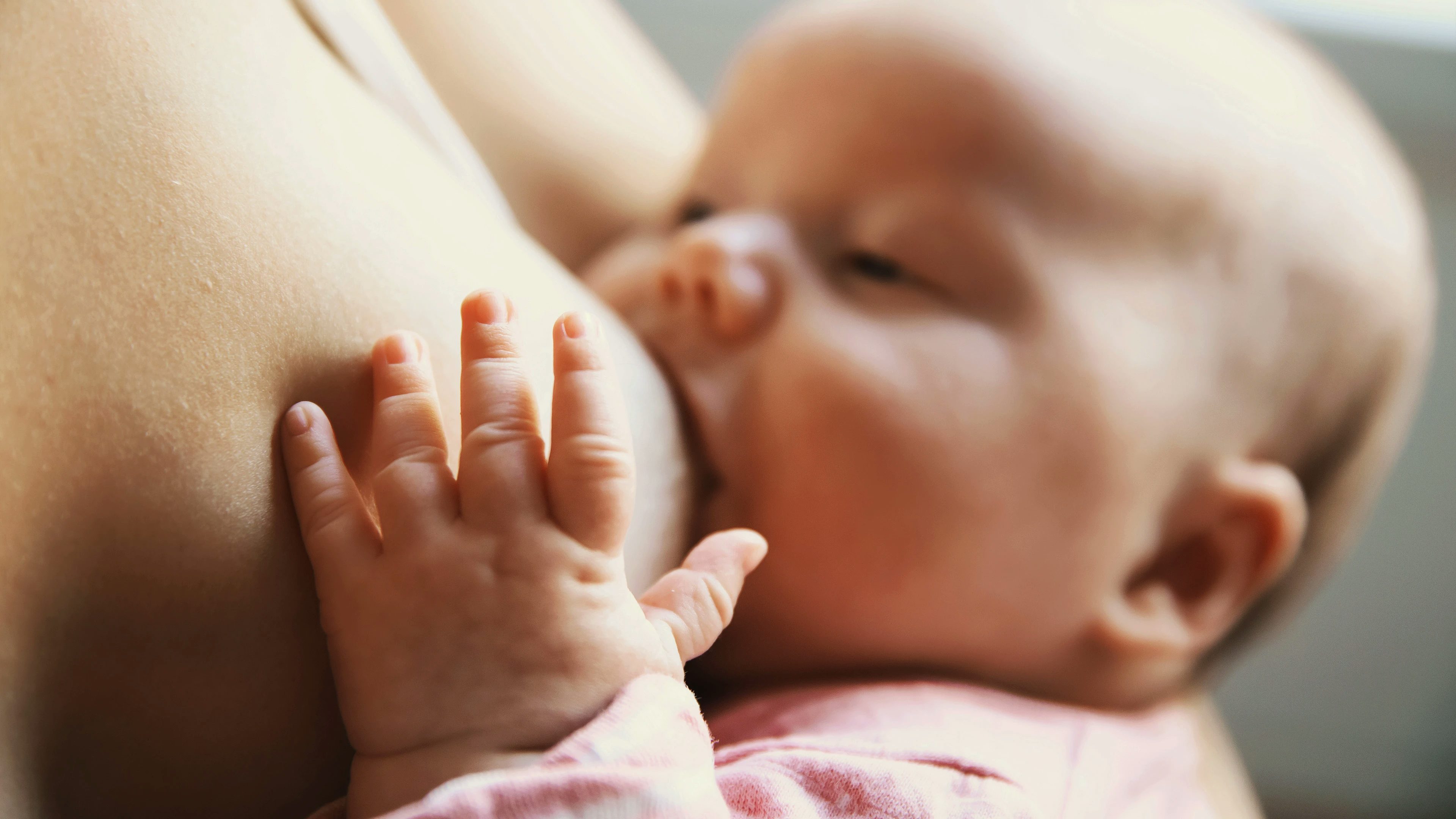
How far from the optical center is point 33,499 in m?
0.37

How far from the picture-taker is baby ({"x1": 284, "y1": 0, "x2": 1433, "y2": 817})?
681mm

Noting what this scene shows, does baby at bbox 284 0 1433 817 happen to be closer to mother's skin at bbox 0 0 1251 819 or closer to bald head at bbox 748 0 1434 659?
bald head at bbox 748 0 1434 659

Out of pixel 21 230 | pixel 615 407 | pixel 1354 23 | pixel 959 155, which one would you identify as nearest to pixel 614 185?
pixel 959 155

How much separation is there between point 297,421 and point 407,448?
4 cm

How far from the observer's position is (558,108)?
2.77 feet

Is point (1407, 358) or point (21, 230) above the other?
point (21, 230)

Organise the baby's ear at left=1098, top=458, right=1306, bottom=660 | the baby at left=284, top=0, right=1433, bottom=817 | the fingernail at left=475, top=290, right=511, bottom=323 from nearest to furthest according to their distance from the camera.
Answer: the fingernail at left=475, top=290, right=511, bottom=323 < the baby at left=284, top=0, right=1433, bottom=817 < the baby's ear at left=1098, top=458, right=1306, bottom=660

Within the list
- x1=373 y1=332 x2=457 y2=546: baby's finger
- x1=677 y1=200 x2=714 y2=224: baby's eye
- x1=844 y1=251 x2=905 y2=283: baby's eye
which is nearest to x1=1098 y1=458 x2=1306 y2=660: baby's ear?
x1=844 y1=251 x2=905 y2=283: baby's eye

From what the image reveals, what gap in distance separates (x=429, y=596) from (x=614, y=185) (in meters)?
0.52

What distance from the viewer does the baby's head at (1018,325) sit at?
694mm

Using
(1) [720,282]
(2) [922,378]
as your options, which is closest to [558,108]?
(1) [720,282]

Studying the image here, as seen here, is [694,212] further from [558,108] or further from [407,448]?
[407,448]

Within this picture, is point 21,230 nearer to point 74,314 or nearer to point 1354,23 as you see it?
point 74,314

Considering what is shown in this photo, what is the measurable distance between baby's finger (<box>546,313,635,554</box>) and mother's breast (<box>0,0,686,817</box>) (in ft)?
0.20
